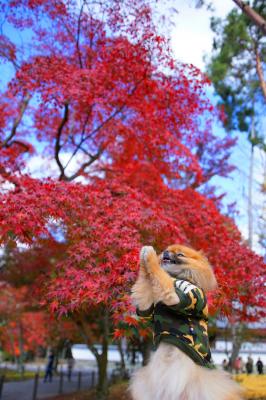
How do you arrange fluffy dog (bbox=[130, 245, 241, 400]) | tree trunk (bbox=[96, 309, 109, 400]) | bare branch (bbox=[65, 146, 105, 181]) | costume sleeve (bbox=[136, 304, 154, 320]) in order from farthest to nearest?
tree trunk (bbox=[96, 309, 109, 400])
bare branch (bbox=[65, 146, 105, 181])
costume sleeve (bbox=[136, 304, 154, 320])
fluffy dog (bbox=[130, 245, 241, 400])

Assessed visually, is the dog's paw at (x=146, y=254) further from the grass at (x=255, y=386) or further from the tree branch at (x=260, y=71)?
the tree branch at (x=260, y=71)

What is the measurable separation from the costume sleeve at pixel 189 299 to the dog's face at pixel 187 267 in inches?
5.4

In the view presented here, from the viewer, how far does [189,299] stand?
9.02 ft

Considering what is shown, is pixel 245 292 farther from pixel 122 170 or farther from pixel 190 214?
pixel 122 170

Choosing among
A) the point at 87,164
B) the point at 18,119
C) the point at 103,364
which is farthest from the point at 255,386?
the point at 18,119

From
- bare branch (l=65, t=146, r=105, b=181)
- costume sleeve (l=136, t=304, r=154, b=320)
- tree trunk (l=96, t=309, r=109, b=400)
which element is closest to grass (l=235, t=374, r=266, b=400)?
tree trunk (l=96, t=309, r=109, b=400)

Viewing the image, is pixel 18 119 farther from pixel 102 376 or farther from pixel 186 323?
pixel 186 323

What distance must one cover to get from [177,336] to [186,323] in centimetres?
12

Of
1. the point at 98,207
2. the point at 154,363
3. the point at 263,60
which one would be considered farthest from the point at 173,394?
the point at 263,60

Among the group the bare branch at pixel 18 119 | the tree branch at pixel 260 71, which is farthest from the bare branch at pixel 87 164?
the tree branch at pixel 260 71

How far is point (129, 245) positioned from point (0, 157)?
4.10 meters

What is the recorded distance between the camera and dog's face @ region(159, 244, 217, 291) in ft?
9.95

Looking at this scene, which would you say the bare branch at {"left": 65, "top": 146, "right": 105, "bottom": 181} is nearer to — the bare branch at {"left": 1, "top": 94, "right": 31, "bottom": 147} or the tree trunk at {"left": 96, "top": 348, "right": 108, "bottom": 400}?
the bare branch at {"left": 1, "top": 94, "right": 31, "bottom": 147}

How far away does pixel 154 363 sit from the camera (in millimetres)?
2727
